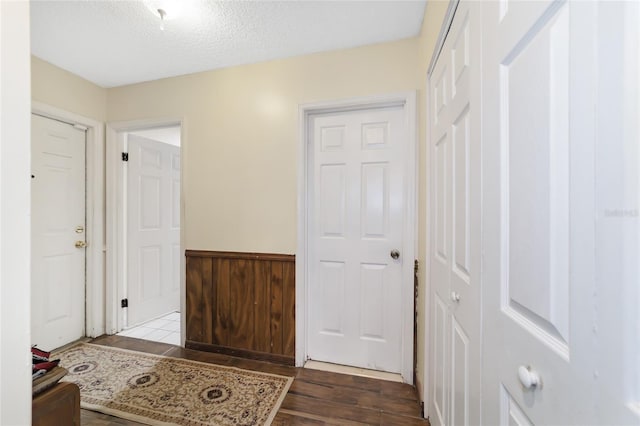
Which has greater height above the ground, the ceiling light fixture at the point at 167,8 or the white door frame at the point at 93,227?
the ceiling light fixture at the point at 167,8

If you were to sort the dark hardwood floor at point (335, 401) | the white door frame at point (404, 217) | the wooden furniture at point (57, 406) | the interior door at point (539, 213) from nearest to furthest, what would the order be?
the interior door at point (539, 213), the wooden furniture at point (57, 406), the dark hardwood floor at point (335, 401), the white door frame at point (404, 217)

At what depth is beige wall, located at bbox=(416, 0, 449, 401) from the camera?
1.56m

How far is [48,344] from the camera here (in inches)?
90.1

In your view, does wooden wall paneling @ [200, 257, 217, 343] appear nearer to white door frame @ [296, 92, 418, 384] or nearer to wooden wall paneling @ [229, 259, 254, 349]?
wooden wall paneling @ [229, 259, 254, 349]


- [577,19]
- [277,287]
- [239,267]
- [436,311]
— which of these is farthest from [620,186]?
[239,267]

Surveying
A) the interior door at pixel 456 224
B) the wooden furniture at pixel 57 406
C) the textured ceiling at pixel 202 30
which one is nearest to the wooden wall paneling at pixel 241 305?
the wooden furniture at pixel 57 406

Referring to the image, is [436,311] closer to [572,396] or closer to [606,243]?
[572,396]

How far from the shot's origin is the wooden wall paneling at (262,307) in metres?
2.19

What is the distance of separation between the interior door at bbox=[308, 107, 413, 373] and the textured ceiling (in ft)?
1.82

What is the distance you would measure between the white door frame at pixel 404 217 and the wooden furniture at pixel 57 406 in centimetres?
132

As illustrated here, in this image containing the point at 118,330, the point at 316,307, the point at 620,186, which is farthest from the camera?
the point at 118,330

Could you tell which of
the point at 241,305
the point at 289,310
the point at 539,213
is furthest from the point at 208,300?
the point at 539,213

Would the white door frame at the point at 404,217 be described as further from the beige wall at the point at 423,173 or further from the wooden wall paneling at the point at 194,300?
the wooden wall paneling at the point at 194,300

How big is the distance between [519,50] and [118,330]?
3.57m
